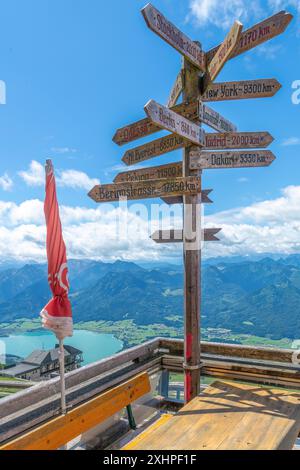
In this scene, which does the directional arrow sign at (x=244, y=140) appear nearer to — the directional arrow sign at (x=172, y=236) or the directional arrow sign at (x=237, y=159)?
the directional arrow sign at (x=237, y=159)

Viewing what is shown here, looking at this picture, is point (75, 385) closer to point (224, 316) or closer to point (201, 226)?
point (201, 226)

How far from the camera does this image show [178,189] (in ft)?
13.1

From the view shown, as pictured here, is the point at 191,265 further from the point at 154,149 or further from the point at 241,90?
the point at 241,90

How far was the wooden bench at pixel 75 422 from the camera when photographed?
262 centimetres

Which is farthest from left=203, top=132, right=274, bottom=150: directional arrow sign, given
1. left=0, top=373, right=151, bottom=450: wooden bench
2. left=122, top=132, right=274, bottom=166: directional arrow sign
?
left=0, top=373, right=151, bottom=450: wooden bench

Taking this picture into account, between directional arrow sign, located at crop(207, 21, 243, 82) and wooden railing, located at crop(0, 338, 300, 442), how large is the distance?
387cm

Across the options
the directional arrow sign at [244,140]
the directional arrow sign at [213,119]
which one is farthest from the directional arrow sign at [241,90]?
the directional arrow sign at [244,140]

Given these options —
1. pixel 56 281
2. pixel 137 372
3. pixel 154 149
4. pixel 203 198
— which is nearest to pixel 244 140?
pixel 203 198

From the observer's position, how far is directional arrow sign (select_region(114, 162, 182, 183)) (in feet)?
15.0

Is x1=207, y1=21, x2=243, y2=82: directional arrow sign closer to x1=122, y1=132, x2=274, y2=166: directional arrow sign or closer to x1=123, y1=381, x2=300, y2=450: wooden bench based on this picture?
x1=122, y1=132, x2=274, y2=166: directional arrow sign

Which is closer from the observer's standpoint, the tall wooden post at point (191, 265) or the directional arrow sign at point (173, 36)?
the directional arrow sign at point (173, 36)

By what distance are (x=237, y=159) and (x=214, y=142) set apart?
1.26ft

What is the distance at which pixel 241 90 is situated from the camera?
4.31m
